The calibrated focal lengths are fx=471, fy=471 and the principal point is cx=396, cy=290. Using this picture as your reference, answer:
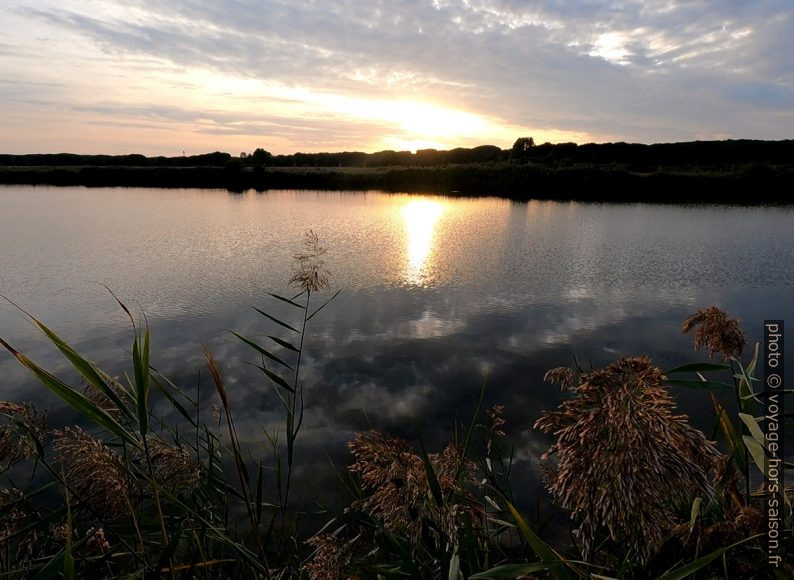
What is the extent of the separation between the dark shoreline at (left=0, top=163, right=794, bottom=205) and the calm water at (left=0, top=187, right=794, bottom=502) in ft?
53.2

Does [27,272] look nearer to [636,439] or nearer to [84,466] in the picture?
[84,466]

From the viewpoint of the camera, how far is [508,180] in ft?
142

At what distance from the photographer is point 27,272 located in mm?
13148

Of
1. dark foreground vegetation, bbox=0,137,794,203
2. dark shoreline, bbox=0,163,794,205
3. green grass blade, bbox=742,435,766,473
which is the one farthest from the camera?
dark foreground vegetation, bbox=0,137,794,203

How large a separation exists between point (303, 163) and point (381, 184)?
44.5 meters

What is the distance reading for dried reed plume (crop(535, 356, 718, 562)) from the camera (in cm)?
128

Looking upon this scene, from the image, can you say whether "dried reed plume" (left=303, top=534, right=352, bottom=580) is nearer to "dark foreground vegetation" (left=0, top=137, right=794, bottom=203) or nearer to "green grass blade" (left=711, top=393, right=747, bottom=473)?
"green grass blade" (left=711, top=393, right=747, bottom=473)

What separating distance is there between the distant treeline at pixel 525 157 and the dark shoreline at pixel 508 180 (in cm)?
764

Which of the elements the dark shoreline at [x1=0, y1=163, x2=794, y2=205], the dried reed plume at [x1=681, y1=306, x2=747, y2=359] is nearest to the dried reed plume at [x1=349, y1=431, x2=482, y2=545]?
the dried reed plume at [x1=681, y1=306, x2=747, y2=359]

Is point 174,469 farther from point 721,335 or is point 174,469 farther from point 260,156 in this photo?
point 260,156

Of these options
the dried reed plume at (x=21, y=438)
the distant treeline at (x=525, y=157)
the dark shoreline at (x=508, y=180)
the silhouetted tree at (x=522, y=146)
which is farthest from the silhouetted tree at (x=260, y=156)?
the dried reed plume at (x=21, y=438)

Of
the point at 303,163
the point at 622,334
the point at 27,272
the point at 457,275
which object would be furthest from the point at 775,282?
the point at 303,163

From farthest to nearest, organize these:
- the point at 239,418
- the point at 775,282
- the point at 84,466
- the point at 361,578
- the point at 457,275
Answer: the point at 457,275
the point at 775,282
the point at 239,418
the point at 361,578
the point at 84,466

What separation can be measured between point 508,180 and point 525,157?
79.9 feet
